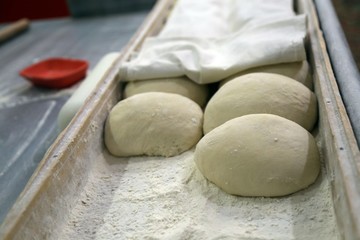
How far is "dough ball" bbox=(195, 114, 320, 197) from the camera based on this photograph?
89 cm

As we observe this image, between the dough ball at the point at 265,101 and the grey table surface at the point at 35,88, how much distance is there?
73cm

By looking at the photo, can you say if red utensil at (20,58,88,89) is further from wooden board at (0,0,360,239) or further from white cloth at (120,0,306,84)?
wooden board at (0,0,360,239)


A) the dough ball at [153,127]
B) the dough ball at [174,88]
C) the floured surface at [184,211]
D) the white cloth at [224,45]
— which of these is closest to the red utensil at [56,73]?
the white cloth at [224,45]

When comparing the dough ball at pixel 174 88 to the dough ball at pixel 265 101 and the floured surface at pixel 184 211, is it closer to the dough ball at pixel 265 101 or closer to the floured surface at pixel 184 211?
the dough ball at pixel 265 101

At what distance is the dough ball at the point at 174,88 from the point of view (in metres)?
1.31

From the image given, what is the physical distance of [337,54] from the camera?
46.3 inches

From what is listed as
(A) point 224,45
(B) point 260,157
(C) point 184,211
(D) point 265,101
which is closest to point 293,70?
(D) point 265,101

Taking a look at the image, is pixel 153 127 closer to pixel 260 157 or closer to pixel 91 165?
pixel 91 165

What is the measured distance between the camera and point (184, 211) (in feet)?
2.94

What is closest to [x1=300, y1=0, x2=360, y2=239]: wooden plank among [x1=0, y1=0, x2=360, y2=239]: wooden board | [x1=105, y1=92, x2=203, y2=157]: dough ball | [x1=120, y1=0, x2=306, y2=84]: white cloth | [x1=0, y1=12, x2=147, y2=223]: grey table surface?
[x1=0, y1=0, x2=360, y2=239]: wooden board

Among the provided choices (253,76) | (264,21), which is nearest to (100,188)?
(253,76)

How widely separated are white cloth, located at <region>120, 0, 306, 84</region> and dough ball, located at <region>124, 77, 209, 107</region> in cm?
2

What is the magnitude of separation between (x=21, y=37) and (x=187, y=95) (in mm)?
2282

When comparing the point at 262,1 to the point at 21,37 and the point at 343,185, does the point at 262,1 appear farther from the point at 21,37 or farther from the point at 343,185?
the point at 21,37
